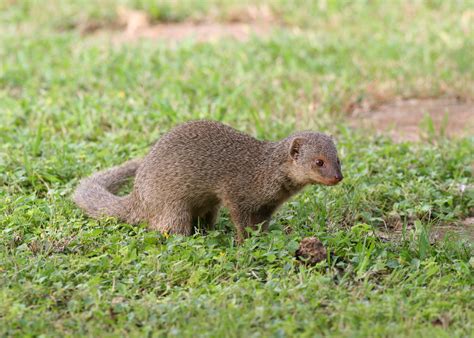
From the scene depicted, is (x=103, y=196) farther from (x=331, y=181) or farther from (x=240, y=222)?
(x=331, y=181)

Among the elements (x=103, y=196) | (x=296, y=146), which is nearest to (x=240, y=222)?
(x=296, y=146)

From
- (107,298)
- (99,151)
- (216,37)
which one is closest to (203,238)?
(107,298)

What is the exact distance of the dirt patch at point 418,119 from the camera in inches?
273

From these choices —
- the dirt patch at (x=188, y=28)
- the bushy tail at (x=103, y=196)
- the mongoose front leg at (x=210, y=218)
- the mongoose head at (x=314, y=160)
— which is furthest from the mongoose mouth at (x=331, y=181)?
Answer: the dirt patch at (x=188, y=28)

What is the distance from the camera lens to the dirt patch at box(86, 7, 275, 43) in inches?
372

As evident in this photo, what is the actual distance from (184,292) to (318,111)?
3410 mm

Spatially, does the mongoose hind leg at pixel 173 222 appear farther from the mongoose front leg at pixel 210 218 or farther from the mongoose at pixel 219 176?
the mongoose front leg at pixel 210 218

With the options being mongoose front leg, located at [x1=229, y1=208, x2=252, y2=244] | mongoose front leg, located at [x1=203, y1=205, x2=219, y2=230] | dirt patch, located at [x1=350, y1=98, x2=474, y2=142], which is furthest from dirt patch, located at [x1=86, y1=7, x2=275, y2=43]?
mongoose front leg, located at [x1=229, y1=208, x2=252, y2=244]

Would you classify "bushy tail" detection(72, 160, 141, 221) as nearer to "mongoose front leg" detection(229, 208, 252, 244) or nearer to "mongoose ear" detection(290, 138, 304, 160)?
"mongoose front leg" detection(229, 208, 252, 244)

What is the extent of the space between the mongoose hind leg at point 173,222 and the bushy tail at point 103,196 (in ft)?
0.80

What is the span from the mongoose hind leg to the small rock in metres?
0.79

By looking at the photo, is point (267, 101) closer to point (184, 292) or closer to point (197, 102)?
point (197, 102)

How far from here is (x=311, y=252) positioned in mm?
4445

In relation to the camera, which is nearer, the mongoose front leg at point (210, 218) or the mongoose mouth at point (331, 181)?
the mongoose mouth at point (331, 181)
